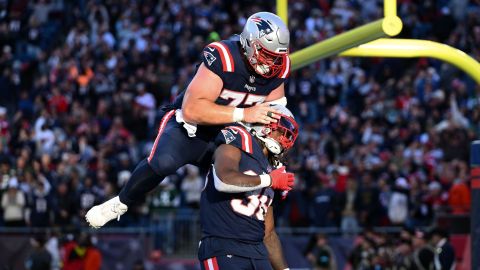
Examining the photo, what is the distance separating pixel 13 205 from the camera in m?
14.9

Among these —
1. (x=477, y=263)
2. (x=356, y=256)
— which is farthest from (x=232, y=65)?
(x=356, y=256)

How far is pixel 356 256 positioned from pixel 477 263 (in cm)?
596

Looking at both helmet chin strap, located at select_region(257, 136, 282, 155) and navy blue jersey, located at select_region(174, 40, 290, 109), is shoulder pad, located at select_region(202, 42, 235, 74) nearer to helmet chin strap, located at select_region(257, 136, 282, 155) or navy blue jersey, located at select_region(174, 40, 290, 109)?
navy blue jersey, located at select_region(174, 40, 290, 109)

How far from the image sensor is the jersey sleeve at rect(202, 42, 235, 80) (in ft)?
19.8

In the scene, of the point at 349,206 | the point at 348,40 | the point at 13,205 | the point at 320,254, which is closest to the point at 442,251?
the point at 320,254

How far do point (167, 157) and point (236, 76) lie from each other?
59 cm

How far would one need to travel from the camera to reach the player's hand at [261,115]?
574 cm

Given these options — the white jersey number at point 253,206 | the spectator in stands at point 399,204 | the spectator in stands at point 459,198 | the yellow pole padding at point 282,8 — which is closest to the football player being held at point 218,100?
the white jersey number at point 253,206

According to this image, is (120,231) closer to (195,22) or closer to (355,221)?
(355,221)

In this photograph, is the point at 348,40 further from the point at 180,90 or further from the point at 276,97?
the point at 180,90

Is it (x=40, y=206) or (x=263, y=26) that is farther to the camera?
(x=40, y=206)

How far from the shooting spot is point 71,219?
49.5 ft

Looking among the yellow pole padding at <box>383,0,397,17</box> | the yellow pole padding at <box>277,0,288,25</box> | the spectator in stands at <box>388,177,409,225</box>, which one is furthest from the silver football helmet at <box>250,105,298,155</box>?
the spectator in stands at <box>388,177,409,225</box>

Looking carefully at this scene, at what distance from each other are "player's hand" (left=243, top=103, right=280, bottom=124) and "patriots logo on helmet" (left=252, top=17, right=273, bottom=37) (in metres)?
0.38
